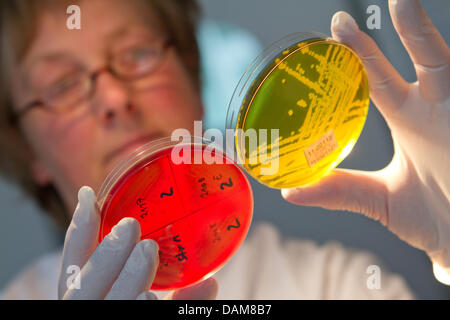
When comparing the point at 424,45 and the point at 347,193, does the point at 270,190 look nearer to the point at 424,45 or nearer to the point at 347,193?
the point at 347,193

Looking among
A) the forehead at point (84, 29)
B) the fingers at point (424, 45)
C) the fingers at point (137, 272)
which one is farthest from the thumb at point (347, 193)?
the forehead at point (84, 29)

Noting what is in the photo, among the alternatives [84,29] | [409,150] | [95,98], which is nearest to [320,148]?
[409,150]

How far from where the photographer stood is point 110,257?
733mm

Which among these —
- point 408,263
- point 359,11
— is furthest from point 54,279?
point 359,11

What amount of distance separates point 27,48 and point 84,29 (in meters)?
0.23

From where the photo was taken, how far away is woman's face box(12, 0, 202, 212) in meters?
1.21

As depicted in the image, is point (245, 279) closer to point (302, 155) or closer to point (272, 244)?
point (272, 244)

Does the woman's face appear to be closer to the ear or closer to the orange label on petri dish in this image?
the ear

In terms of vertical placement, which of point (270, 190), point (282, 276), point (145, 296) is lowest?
point (282, 276)

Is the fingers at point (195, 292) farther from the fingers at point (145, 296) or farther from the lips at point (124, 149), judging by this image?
the lips at point (124, 149)

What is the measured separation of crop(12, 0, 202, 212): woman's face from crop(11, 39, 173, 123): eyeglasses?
0.7 inches

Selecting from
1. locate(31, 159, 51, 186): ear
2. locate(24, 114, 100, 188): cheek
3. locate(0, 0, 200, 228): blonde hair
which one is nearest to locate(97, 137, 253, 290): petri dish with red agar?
locate(24, 114, 100, 188): cheek

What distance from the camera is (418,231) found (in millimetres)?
984

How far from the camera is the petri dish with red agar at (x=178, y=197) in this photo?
745mm
